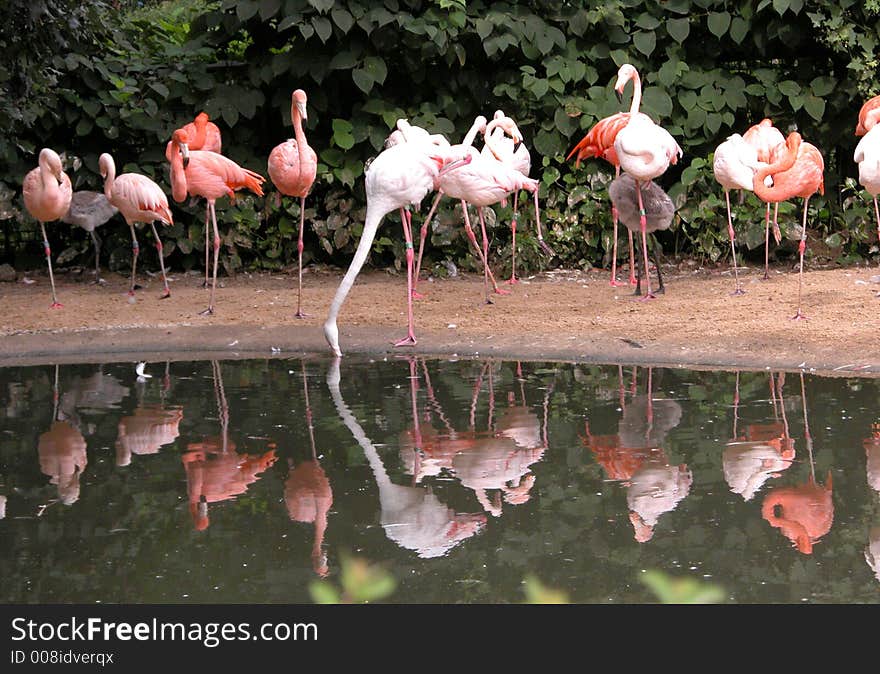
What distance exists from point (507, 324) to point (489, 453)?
8.24 feet

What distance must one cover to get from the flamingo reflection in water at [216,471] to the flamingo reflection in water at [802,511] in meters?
1.74

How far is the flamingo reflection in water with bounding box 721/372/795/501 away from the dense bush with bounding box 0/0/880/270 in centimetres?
450

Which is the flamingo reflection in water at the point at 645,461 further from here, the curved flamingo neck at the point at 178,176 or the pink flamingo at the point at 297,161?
the curved flamingo neck at the point at 178,176

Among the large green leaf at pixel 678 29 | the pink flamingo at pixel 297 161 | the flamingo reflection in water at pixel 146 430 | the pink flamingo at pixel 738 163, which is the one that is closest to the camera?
the flamingo reflection in water at pixel 146 430

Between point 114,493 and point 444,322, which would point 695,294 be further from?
point 114,493

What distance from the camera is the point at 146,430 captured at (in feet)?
17.4

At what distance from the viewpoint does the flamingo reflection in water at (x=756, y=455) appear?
4364mm

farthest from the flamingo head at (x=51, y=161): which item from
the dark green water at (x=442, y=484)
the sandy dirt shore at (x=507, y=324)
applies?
the dark green water at (x=442, y=484)

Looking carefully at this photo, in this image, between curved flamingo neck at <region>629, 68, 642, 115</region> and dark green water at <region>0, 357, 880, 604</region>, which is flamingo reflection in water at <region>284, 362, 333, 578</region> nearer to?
dark green water at <region>0, 357, 880, 604</region>

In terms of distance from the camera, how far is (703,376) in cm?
613

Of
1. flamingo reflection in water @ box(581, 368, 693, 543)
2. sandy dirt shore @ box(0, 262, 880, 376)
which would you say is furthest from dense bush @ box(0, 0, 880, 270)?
flamingo reflection in water @ box(581, 368, 693, 543)

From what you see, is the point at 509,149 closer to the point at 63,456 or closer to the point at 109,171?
the point at 109,171

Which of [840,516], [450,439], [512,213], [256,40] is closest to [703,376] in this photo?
[450,439]

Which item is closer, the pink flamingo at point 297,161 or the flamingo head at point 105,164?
the pink flamingo at point 297,161
